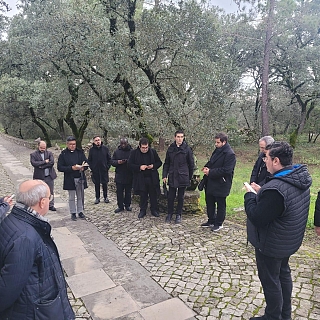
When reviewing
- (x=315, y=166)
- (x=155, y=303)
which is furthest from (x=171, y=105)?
(x=315, y=166)

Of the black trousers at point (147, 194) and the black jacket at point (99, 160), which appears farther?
the black jacket at point (99, 160)

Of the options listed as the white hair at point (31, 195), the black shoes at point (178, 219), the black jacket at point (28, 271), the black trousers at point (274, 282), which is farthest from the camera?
the black shoes at point (178, 219)

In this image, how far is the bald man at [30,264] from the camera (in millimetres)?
1820

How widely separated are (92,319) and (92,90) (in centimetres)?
756

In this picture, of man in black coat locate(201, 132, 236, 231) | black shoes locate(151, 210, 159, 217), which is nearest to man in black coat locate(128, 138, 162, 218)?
black shoes locate(151, 210, 159, 217)

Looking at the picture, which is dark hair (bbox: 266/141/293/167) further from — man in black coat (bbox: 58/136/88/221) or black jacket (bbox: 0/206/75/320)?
man in black coat (bbox: 58/136/88/221)

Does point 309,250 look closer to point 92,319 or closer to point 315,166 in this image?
point 92,319

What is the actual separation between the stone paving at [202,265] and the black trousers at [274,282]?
1.42ft

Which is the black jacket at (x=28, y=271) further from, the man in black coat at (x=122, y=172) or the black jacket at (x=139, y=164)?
the man in black coat at (x=122, y=172)

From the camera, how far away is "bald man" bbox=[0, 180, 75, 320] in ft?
5.97

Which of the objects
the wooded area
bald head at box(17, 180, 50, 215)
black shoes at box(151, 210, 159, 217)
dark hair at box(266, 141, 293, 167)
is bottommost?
Result: black shoes at box(151, 210, 159, 217)

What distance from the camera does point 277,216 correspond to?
8.21 feet

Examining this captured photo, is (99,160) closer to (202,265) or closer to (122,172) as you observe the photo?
(122,172)

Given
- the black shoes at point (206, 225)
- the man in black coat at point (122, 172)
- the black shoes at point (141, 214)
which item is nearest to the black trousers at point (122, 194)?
the man in black coat at point (122, 172)
